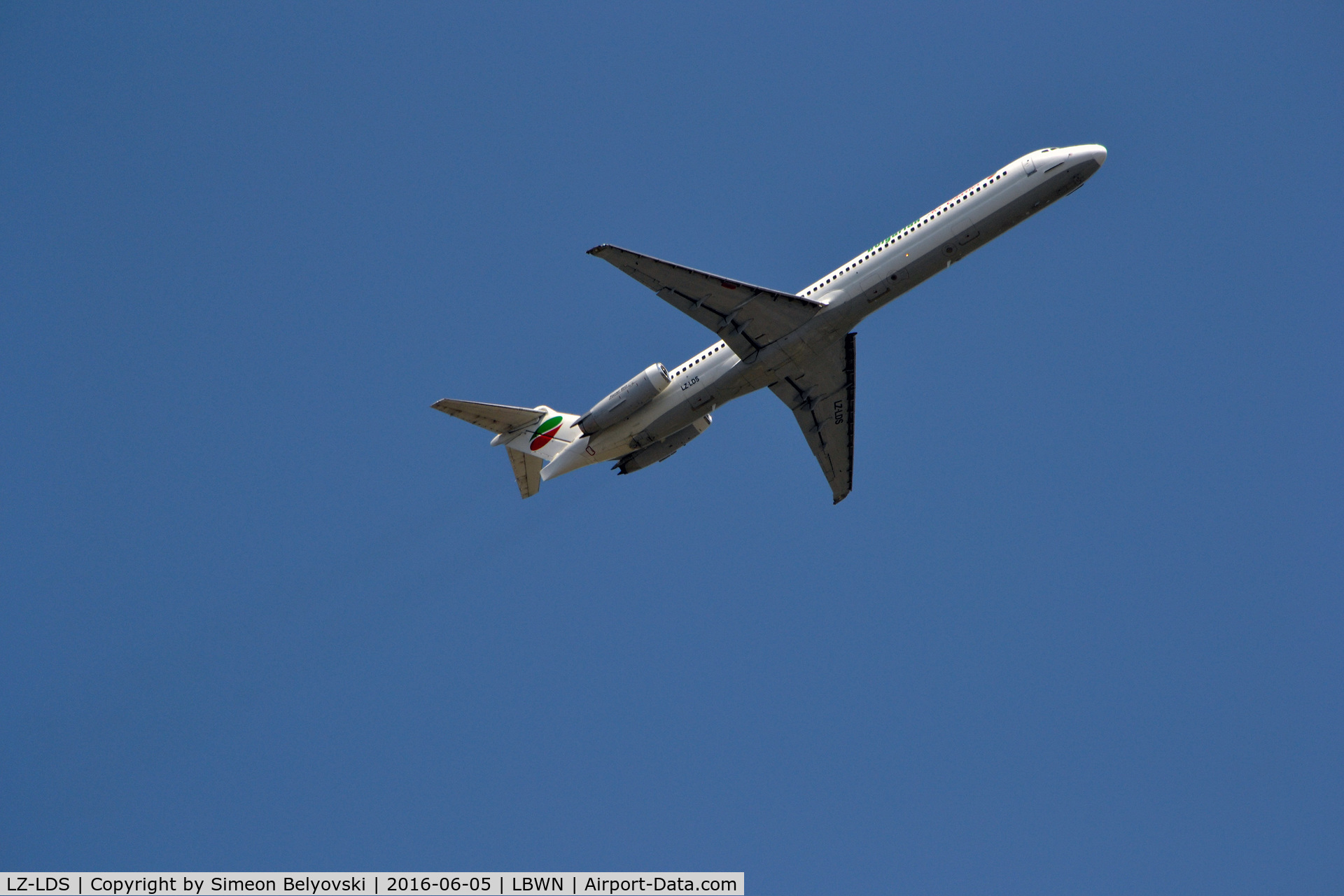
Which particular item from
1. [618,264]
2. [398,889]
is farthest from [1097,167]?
[398,889]

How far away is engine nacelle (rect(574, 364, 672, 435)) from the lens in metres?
42.1

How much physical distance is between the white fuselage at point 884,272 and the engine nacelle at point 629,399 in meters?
0.42

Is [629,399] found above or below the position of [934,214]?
below

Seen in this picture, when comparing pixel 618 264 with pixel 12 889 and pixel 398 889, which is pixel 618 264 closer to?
pixel 398 889

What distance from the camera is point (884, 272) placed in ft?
133

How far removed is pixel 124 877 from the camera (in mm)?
36281

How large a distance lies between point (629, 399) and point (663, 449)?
3835 mm

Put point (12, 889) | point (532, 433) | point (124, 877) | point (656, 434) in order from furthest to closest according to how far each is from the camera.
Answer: point (532, 433) → point (656, 434) → point (124, 877) → point (12, 889)

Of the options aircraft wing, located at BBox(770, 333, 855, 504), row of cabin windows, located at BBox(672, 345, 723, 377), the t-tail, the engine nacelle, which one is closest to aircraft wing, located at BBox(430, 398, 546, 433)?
the t-tail

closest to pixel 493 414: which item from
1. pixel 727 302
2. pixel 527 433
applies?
pixel 527 433

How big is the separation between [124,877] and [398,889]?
10219 mm

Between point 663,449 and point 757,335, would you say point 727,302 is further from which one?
point 663,449

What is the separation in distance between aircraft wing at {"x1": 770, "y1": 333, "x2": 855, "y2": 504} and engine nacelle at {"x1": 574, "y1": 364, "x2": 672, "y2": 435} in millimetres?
5846

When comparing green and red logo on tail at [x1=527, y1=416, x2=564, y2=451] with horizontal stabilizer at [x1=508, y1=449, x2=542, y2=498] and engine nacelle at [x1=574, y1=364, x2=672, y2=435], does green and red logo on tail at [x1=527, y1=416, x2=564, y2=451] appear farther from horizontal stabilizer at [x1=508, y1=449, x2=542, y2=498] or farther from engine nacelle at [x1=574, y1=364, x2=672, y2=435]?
engine nacelle at [x1=574, y1=364, x2=672, y2=435]
